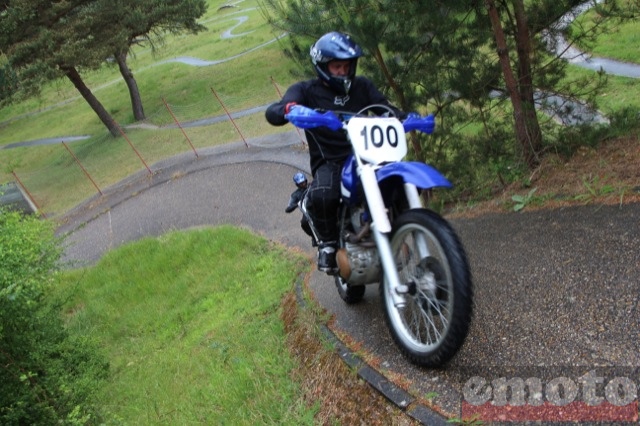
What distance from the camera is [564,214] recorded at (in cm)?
492

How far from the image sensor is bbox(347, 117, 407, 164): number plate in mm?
3574

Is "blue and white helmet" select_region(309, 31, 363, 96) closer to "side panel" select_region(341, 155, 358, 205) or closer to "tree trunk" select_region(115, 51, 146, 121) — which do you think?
"side panel" select_region(341, 155, 358, 205)

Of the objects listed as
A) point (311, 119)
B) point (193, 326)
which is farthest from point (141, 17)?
point (311, 119)

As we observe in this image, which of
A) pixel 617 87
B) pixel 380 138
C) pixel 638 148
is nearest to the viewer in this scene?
pixel 380 138

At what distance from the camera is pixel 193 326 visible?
7.14 meters

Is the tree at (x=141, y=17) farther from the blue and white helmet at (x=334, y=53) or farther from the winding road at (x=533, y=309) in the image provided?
the blue and white helmet at (x=334, y=53)

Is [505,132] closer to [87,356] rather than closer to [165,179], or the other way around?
[87,356]

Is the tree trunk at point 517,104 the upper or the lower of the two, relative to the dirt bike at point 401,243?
lower

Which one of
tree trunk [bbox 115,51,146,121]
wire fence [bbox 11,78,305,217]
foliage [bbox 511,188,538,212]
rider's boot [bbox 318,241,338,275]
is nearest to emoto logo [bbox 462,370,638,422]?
rider's boot [bbox 318,241,338,275]

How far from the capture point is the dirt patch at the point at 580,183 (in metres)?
4.98

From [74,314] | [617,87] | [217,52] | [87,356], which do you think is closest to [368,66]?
[87,356]

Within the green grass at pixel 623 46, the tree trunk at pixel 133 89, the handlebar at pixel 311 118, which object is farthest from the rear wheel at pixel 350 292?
the tree trunk at pixel 133 89

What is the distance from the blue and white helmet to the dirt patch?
2563 mm

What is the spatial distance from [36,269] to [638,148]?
6734mm
